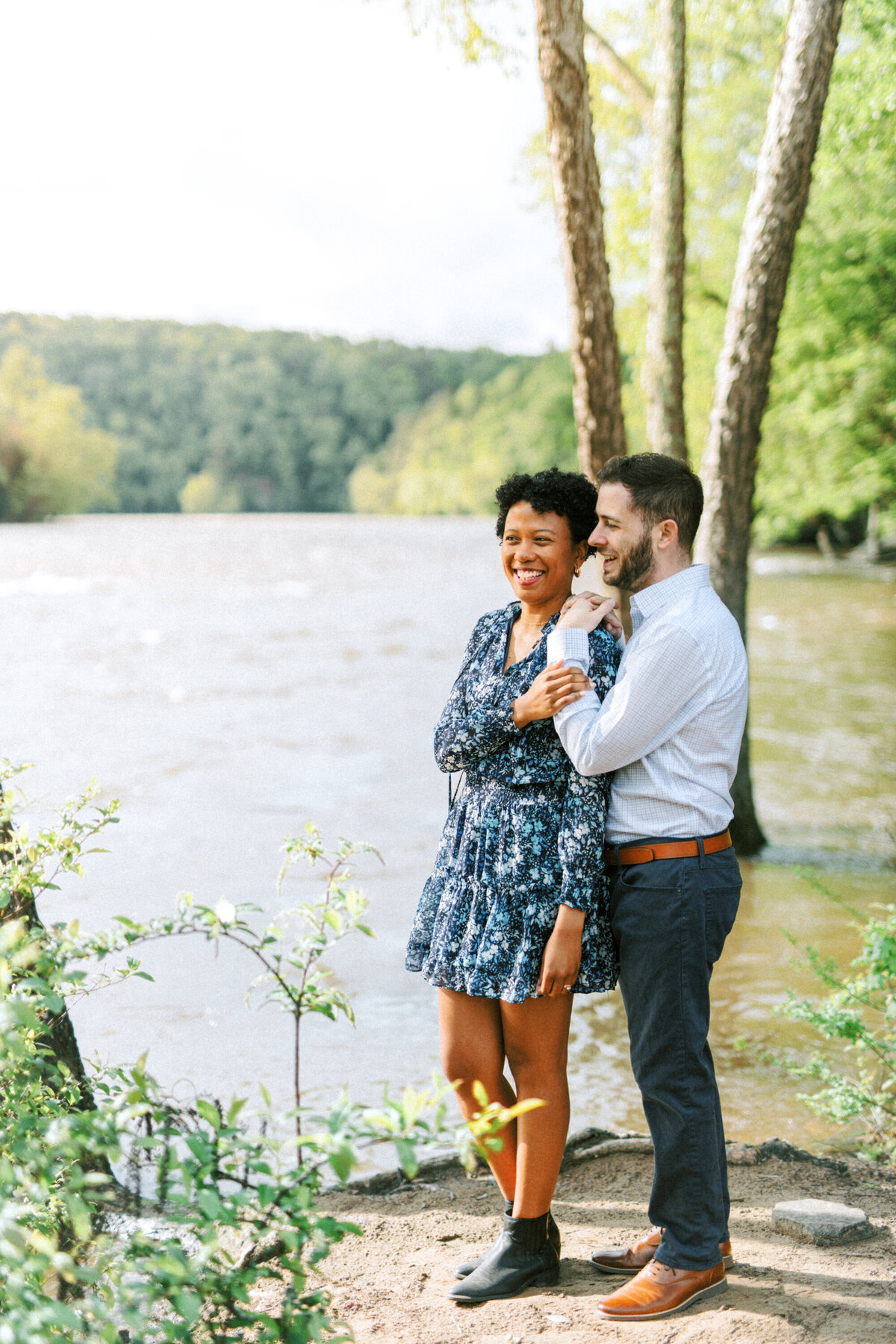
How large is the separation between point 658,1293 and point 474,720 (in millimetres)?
1453

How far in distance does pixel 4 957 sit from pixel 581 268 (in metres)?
5.22

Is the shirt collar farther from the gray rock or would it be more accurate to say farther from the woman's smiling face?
the gray rock

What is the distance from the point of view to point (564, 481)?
2977 mm

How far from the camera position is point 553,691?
2.76 metres

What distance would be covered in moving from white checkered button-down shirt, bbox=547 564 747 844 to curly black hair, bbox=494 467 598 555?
33 centimetres

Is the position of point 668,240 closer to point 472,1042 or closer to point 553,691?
point 553,691

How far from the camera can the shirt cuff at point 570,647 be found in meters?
2.80

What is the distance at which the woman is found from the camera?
110 inches

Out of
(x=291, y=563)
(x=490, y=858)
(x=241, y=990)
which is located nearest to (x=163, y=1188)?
(x=490, y=858)

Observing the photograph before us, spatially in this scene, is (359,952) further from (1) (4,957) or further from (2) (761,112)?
(2) (761,112)

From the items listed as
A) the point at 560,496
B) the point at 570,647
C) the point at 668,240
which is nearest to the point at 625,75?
the point at 668,240

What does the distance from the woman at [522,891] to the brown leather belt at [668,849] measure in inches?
2.5

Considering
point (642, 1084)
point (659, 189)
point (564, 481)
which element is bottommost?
point (642, 1084)

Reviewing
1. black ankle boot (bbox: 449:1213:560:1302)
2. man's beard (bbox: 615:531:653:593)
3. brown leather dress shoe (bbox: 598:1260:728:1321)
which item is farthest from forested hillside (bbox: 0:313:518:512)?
brown leather dress shoe (bbox: 598:1260:728:1321)
